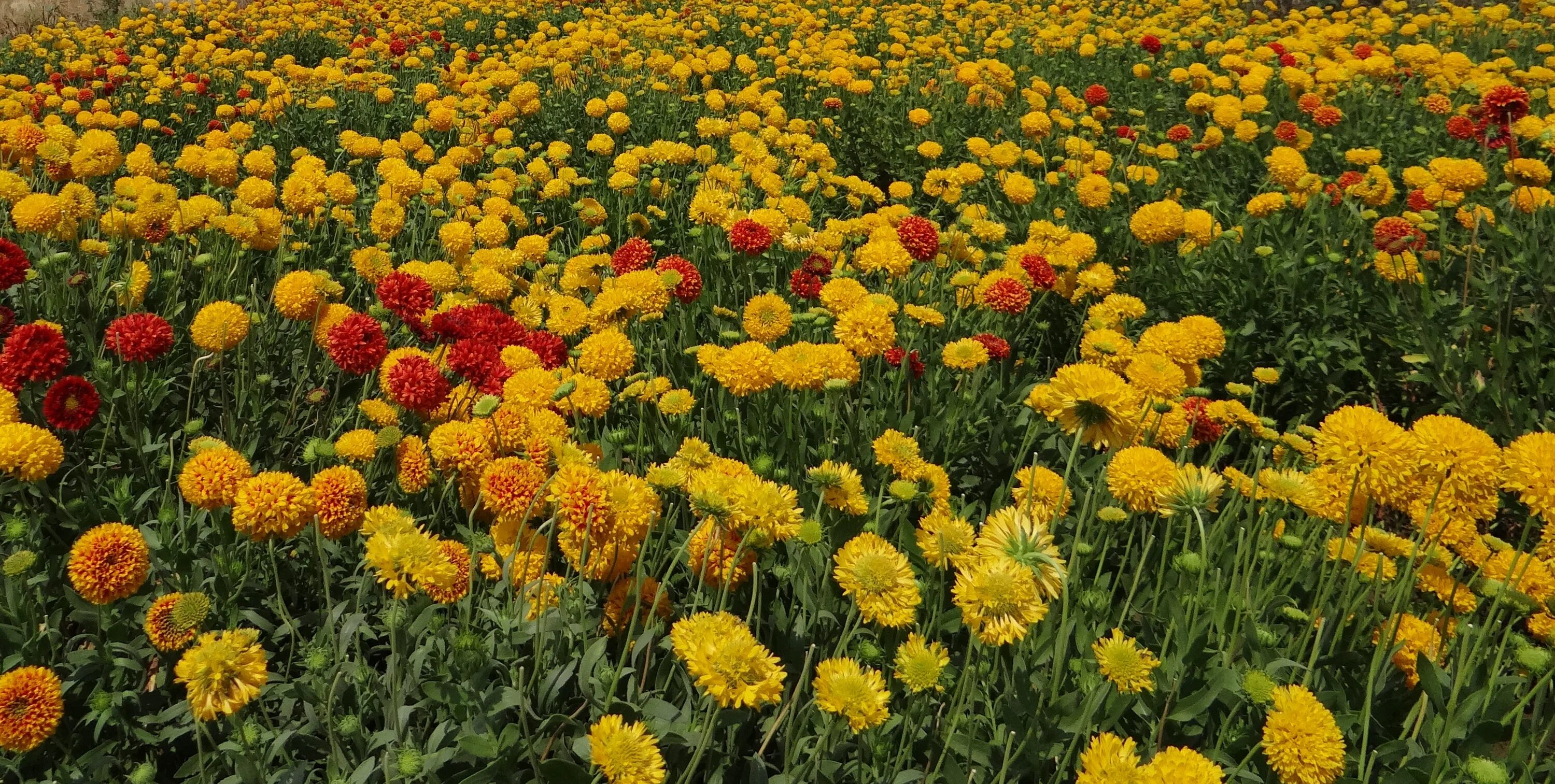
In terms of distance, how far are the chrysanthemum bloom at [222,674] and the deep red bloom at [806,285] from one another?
2.30 metres

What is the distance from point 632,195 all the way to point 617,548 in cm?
386

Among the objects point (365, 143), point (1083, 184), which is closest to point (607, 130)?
point (365, 143)

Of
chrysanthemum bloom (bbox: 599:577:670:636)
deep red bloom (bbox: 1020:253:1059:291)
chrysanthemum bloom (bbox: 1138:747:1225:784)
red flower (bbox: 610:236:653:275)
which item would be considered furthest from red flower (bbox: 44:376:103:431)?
deep red bloom (bbox: 1020:253:1059:291)

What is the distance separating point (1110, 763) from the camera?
51.7 inches

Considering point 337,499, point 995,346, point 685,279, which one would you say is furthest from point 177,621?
point 995,346

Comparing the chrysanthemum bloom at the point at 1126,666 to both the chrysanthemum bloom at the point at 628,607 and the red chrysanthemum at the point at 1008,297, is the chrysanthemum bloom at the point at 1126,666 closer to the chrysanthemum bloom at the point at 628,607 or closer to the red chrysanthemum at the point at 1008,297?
the chrysanthemum bloom at the point at 628,607

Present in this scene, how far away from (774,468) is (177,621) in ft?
4.88

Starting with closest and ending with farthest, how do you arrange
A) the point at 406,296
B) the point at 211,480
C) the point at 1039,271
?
1. the point at 211,480
2. the point at 406,296
3. the point at 1039,271

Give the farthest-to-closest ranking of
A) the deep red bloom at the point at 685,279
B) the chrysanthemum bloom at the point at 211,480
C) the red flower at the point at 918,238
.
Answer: the red flower at the point at 918,238, the deep red bloom at the point at 685,279, the chrysanthemum bloom at the point at 211,480

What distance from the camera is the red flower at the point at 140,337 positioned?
2.49 meters

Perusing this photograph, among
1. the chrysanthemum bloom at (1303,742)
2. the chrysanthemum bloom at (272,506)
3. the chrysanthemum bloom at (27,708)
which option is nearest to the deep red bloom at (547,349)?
the chrysanthemum bloom at (272,506)

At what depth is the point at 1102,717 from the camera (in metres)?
1.81

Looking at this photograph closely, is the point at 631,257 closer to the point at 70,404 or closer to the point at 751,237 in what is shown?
the point at 751,237

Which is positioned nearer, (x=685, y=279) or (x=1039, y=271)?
(x=685, y=279)
